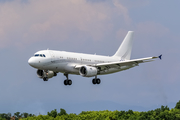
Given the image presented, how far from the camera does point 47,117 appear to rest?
112125 millimetres

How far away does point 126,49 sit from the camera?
100m

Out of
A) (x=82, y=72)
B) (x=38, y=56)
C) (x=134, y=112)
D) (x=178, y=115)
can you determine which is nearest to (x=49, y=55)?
(x=38, y=56)

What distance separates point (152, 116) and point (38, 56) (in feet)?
111

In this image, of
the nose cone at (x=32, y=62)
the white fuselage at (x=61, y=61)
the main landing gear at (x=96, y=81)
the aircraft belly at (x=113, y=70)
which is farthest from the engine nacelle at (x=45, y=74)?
the aircraft belly at (x=113, y=70)

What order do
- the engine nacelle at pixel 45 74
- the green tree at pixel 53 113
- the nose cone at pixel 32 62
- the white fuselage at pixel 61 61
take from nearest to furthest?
1. the nose cone at pixel 32 62
2. the white fuselage at pixel 61 61
3. the engine nacelle at pixel 45 74
4. the green tree at pixel 53 113

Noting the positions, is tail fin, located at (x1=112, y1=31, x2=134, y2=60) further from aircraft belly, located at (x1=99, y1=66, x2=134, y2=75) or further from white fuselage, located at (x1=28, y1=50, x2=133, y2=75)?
white fuselage, located at (x1=28, y1=50, x2=133, y2=75)

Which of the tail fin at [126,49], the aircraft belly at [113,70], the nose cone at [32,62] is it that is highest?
the tail fin at [126,49]

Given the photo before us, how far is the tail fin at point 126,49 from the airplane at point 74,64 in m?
5.17

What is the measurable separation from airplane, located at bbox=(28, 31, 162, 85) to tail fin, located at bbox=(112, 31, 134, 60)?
5175 millimetres

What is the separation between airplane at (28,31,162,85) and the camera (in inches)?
3044

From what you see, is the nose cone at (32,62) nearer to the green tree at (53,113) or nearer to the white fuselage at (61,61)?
the white fuselage at (61,61)

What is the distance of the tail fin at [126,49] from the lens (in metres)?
98.7

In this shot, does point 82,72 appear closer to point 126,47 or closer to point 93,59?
point 93,59

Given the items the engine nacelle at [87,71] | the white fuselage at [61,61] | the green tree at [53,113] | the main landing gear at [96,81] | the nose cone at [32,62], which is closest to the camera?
the nose cone at [32,62]
